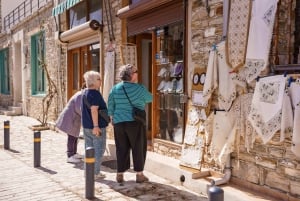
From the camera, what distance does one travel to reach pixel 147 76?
776 cm

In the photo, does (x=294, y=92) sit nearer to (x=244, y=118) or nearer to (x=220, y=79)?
(x=244, y=118)

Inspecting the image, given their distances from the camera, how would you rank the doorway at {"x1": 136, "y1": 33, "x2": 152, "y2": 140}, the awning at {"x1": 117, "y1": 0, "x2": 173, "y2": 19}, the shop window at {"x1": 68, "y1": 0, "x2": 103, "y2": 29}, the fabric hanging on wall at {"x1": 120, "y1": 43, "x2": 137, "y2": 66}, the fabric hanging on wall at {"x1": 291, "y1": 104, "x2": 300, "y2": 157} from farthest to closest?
the shop window at {"x1": 68, "y1": 0, "x2": 103, "y2": 29}
the doorway at {"x1": 136, "y1": 33, "x2": 152, "y2": 140}
the fabric hanging on wall at {"x1": 120, "y1": 43, "x2": 137, "y2": 66}
the awning at {"x1": 117, "y1": 0, "x2": 173, "y2": 19}
the fabric hanging on wall at {"x1": 291, "y1": 104, "x2": 300, "y2": 157}

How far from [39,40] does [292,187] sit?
11815mm

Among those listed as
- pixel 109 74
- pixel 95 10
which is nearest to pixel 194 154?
pixel 109 74

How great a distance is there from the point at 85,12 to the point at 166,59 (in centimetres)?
429

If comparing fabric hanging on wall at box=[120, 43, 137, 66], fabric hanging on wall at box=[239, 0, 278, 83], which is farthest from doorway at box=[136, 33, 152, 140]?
fabric hanging on wall at box=[239, 0, 278, 83]

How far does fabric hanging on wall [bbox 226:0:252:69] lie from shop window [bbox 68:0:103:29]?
15.4 feet

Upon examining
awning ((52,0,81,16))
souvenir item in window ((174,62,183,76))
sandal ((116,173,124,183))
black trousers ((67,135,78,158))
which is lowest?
sandal ((116,173,124,183))

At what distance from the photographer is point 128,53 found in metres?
7.23

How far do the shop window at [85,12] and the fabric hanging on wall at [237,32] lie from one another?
15.4 ft

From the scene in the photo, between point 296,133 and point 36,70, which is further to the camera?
point 36,70

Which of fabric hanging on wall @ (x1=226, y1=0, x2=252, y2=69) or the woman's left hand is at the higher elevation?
fabric hanging on wall @ (x1=226, y1=0, x2=252, y2=69)

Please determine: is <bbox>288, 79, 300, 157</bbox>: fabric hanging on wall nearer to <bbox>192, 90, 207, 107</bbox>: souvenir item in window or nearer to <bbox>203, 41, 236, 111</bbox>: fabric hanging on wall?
<bbox>203, 41, 236, 111</bbox>: fabric hanging on wall

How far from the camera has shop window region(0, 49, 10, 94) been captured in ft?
65.0
